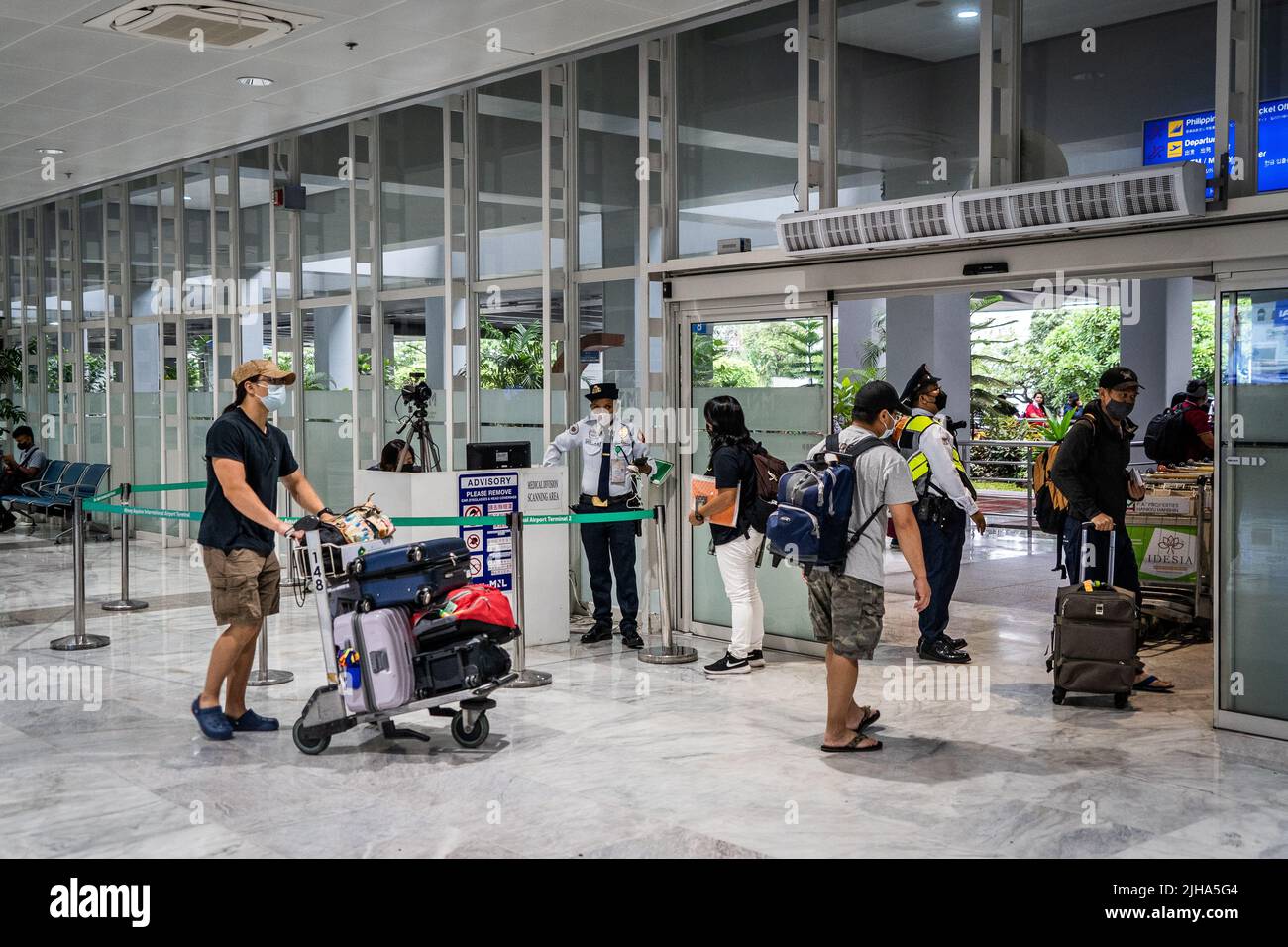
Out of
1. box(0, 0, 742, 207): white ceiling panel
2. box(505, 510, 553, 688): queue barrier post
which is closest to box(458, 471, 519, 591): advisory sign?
box(505, 510, 553, 688): queue barrier post

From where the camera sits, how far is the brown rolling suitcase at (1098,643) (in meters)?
6.41

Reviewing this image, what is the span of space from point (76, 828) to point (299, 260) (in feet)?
26.6

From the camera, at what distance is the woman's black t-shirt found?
7.07 metres

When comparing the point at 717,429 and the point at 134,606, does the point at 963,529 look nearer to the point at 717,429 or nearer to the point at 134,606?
the point at 717,429

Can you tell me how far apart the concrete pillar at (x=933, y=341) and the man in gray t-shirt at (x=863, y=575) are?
978 cm

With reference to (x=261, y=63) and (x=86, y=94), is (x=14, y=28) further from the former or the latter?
(x=86, y=94)

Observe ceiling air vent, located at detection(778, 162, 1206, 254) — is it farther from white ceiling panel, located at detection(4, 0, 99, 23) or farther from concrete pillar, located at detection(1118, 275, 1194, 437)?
concrete pillar, located at detection(1118, 275, 1194, 437)

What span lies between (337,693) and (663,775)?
1.46 m

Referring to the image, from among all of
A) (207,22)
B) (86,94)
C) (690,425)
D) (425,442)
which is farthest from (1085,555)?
(86,94)

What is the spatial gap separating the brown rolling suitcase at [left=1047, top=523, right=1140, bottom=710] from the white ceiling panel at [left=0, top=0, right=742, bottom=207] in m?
3.59

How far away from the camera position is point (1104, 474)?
22.5ft

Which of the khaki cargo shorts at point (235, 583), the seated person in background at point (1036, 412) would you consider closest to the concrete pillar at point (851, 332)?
the seated person in background at point (1036, 412)

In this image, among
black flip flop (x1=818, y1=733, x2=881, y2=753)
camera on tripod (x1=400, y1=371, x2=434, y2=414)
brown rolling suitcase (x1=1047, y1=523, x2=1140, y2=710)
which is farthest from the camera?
camera on tripod (x1=400, y1=371, x2=434, y2=414)

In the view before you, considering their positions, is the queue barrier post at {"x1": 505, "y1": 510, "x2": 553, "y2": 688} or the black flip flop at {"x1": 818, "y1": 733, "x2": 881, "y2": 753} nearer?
the black flip flop at {"x1": 818, "y1": 733, "x2": 881, "y2": 753}
